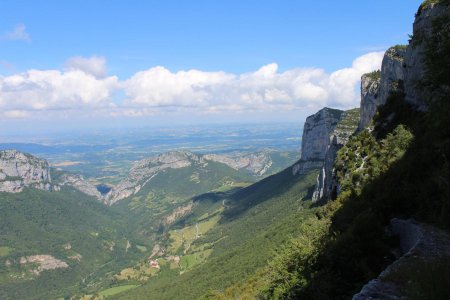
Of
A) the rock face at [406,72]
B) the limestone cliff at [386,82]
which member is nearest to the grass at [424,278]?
the rock face at [406,72]

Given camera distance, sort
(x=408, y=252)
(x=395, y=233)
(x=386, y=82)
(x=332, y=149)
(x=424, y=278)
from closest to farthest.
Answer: (x=424, y=278) < (x=408, y=252) < (x=395, y=233) < (x=386, y=82) < (x=332, y=149)

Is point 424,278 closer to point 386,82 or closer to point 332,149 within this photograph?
point 386,82

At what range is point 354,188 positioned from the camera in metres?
49.2

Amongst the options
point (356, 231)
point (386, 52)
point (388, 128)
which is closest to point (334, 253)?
point (356, 231)

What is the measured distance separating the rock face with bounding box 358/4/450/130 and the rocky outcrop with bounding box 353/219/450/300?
8852mm

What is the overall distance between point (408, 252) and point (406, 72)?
49181 millimetres

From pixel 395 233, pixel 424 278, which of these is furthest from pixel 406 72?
pixel 424 278

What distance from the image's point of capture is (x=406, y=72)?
60.7 m

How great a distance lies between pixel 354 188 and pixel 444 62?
2965 centimetres

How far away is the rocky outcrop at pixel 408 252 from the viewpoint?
15134mm

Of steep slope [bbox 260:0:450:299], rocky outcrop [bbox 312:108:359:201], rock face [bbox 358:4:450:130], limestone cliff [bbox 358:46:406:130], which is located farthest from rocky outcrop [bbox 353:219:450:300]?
rocky outcrop [bbox 312:108:359:201]

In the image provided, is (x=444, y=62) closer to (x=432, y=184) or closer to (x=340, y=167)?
(x=432, y=184)

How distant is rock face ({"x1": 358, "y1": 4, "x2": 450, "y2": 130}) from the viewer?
35.1 meters

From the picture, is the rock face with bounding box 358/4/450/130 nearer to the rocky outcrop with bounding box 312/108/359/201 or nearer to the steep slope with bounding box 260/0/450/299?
the steep slope with bounding box 260/0/450/299
